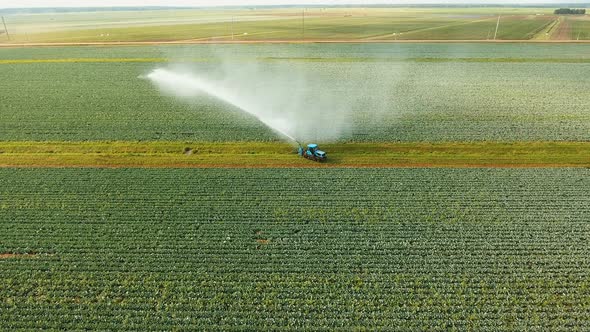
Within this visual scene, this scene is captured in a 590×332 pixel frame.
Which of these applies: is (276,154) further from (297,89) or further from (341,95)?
(297,89)

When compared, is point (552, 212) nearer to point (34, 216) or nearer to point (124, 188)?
point (124, 188)

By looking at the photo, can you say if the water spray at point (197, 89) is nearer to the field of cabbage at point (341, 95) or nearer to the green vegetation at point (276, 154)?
the field of cabbage at point (341, 95)

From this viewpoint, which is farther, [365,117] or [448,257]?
[365,117]

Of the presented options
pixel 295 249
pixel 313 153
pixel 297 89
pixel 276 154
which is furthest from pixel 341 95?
pixel 295 249

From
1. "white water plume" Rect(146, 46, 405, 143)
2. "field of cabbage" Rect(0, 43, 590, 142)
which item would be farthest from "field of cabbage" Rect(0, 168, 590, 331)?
"white water plume" Rect(146, 46, 405, 143)

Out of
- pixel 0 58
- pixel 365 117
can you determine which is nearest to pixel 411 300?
pixel 365 117

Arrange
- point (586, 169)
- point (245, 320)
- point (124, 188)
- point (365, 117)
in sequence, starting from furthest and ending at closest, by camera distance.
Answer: point (365, 117) < point (586, 169) < point (124, 188) < point (245, 320)
